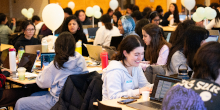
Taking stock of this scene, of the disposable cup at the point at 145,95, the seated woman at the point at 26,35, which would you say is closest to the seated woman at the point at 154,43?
the disposable cup at the point at 145,95

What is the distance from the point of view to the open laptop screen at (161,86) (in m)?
2.07

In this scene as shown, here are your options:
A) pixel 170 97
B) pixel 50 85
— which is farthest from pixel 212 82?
pixel 50 85

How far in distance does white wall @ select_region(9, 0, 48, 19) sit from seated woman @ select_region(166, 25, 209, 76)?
29.2ft

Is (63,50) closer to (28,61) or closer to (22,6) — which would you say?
(28,61)

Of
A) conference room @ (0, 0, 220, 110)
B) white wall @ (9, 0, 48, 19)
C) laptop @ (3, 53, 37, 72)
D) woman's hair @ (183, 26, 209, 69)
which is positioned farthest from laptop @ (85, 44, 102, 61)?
white wall @ (9, 0, 48, 19)

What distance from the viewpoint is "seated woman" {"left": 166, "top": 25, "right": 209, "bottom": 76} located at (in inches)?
108

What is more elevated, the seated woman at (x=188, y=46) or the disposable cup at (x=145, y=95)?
the seated woman at (x=188, y=46)

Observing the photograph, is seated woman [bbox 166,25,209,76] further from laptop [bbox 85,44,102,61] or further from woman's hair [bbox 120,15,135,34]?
woman's hair [bbox 120,15,135,34]

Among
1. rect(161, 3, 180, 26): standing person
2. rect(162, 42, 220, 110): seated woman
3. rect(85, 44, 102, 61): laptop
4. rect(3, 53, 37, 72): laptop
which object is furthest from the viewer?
rect(161, 3, 180, 26): standing person

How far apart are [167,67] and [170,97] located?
5.77ft

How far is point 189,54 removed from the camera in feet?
9.04

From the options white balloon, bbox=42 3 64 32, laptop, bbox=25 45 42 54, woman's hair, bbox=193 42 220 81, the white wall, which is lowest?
laptop, bbox=25 45 42 54

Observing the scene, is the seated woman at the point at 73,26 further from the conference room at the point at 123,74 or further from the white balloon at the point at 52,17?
the white balloon at the point at 52,17

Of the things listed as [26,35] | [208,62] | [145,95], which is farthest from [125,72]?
[26,35]
